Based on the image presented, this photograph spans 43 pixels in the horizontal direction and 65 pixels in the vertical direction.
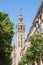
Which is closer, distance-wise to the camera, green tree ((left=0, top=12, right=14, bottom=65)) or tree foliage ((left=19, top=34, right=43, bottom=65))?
green tree ((left=0, top=12, right=14, bottom=65))

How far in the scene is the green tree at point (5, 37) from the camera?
35447mm

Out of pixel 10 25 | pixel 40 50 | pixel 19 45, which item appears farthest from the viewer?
pixel 19 45

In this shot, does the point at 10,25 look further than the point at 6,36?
Yes

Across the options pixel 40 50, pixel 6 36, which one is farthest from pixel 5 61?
pixel 40 50

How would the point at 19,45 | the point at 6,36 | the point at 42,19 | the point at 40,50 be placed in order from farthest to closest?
the point at 19,45
the point at 42,19
the point at 40,50
the point at 6,36

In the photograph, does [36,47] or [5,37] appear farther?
[36,47]

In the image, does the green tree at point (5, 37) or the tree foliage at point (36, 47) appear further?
the tree foliage at point (36, 47)

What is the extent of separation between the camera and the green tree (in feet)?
116

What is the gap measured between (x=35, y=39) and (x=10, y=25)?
15474 millimetres

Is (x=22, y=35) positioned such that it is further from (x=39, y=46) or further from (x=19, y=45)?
(x=39, y=46)

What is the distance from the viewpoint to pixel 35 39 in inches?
2088

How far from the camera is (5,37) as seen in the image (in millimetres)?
35750

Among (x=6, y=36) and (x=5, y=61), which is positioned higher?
(x=6, y=36)

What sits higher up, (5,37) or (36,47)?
(5,37)
